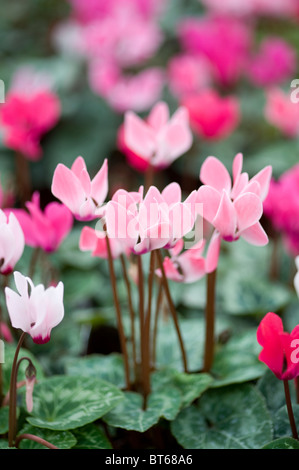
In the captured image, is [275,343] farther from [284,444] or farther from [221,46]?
[221,46]

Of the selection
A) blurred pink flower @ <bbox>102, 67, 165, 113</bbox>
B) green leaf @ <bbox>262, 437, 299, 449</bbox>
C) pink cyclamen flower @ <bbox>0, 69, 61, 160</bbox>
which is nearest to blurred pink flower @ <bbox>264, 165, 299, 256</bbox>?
green leaf @ <bbox>262, 437, 299, 449</bbox>

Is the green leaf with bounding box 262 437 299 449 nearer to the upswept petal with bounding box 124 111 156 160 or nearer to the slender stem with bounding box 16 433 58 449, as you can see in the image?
the slender stem with bounding box 16 433 58 449

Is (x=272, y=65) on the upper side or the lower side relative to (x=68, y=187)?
lower

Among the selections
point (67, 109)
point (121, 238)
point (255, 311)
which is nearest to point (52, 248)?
point (121, 238)

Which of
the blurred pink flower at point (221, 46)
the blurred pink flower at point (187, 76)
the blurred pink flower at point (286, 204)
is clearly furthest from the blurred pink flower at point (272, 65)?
the blurred pink flower at point (286, 204)

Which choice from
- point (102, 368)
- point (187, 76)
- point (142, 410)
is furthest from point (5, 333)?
point (187, 76)

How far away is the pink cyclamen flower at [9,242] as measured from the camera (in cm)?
75

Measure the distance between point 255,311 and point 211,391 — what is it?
329 millimetres

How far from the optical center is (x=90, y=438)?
0.85 meters

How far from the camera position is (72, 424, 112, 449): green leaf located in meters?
0.83

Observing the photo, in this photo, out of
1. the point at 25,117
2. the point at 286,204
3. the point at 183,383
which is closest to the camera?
the point at 183,383

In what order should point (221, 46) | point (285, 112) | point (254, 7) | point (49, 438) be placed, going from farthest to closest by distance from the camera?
1. point (254, 7)
2. point (221, 46)
3. point (285, 112)
4. point (49, 438)

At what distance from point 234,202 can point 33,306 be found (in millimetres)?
285
